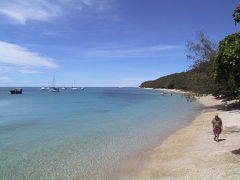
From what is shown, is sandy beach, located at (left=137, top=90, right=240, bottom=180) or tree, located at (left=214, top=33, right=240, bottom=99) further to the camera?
sandy beach, located at (left=137, top=90, right=240, bottom=180)

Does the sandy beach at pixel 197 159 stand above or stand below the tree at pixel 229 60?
below

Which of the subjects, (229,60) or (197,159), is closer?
(229,60)

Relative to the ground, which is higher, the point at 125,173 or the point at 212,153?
the point at 212,153

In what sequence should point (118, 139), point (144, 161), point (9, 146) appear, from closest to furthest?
point (144, 161) < point (9, 146) < point (118, 139)

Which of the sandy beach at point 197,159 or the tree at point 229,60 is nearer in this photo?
the tree at point 229,60

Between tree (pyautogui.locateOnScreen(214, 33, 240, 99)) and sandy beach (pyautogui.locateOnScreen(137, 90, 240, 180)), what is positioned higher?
tree (pyautogui.locateOnScreen(214, 33, 240, 99))

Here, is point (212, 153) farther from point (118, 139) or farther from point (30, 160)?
point (30, 160)

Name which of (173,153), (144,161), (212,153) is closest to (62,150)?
(144,161)

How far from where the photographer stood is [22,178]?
35.4ft

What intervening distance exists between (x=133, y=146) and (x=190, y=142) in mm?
3957

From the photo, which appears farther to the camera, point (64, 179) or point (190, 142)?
point (190, 142)

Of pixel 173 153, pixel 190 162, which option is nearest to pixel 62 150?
pixel 173 153

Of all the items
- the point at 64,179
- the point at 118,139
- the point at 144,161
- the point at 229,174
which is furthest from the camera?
the point at 118,139

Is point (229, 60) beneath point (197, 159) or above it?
above
